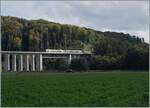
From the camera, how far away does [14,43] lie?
12275 centimetres

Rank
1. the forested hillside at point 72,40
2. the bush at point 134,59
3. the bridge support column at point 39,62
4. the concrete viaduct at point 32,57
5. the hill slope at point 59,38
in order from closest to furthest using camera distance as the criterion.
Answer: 1. the bush at point 134,59
2. the concrete viaduct at point 32,57
3. the forested hillside at point 72,40
4. the bridge support column at point 39,62
5. the hill slope at point 59,38

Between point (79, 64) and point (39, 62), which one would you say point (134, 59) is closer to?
point (79, 64)

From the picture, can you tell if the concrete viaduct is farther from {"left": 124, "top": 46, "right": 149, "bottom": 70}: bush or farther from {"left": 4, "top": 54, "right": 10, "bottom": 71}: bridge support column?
{"left": 124, "top": 46, "right": 149, "bottom": 70}: bush

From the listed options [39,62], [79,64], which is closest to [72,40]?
[39,62]

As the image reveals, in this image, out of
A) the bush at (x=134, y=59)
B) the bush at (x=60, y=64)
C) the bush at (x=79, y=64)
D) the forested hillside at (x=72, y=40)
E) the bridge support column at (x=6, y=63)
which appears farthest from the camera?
the forested hillside at (x=72, y=40)

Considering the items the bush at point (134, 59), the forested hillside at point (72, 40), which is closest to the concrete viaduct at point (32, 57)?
the forested hillside at point (72, 40)

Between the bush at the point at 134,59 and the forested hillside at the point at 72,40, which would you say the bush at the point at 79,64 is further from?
the bush at the point at 134,59

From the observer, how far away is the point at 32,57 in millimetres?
128875

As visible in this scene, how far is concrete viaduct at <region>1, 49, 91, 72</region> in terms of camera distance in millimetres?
117812

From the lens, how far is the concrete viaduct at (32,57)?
11781cm

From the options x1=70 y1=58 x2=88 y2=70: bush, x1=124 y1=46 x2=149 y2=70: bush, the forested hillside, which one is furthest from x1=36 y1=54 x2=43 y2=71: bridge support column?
x1=124 y1=46 x2=149 y2=70: bush

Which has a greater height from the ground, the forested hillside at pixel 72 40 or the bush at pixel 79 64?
the forested hillside at pixel 72 40

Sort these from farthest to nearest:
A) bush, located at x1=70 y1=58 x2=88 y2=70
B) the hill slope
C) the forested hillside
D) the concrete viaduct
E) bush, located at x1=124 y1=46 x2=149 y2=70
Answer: the hill slope
the forested hillside
the concrete viaduct
bush, located at x1=70 y1=58 x2=88 y2=70
bush, located at x1=124 y1=46 x2=149 y2=70

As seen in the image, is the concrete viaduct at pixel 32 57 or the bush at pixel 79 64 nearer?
the bush at pixel 79 64
